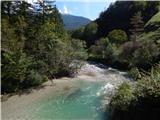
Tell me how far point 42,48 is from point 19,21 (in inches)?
167

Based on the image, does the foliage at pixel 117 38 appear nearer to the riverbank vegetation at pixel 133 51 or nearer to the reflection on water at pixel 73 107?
the riverbank vegetation at pixel 133 51

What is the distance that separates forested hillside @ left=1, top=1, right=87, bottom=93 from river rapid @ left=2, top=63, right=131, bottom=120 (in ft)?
5.74

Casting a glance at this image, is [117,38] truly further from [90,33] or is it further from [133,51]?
[90,33]

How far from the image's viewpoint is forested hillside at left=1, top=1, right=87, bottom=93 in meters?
29.2

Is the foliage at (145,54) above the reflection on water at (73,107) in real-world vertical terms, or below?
above

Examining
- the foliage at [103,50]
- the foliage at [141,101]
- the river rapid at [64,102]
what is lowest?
the river rapid at [64,102]

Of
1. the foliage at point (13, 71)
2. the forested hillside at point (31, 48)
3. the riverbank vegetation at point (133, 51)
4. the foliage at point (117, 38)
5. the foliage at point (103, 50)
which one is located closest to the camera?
the riverbank vegetation at point (133, 51)

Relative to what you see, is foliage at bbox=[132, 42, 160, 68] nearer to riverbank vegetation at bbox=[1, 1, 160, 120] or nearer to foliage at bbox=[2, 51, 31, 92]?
riverbank vegetation at bbox=[1, 1, 160, 120]

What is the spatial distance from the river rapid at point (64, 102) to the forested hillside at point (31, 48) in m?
1.75

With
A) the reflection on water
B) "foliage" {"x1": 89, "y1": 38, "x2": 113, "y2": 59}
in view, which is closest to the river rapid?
the reflection on water

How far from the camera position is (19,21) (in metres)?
35.7

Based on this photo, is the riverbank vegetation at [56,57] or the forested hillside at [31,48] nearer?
the riverbank vegetation at [56,57]

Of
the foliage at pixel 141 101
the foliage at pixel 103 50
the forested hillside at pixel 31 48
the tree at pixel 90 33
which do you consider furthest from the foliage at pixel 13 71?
the tree at pixel 90 33

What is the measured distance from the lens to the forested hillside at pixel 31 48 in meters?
29.2
